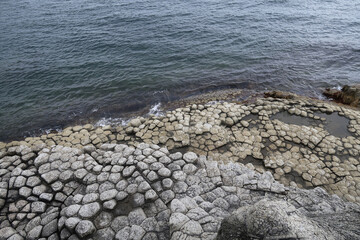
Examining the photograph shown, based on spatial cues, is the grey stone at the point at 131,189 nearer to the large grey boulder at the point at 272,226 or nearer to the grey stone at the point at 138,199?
the grey stone at the point at 138,199

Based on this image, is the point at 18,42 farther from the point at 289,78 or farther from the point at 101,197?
the point at 289,78

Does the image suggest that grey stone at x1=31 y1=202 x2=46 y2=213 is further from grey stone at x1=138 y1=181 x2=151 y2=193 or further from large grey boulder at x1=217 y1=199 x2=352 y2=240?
large grey boulder at x1=217 y1=199 x2=352 y2=240

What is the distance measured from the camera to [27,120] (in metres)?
10.3

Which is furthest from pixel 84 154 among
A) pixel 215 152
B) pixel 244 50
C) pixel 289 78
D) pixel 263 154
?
pixel 244 50

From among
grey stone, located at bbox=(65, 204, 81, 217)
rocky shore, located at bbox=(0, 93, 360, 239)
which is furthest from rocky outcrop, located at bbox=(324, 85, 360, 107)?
grey stone, located at bbox=(65, 204, 81, 217)

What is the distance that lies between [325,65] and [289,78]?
11.9 ft

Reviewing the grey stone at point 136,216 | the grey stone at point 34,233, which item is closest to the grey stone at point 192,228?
the grey stone at point 136,216

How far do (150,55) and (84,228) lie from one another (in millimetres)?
12972

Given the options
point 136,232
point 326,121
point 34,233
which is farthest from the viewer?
point 326,121

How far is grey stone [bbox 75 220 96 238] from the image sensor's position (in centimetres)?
429

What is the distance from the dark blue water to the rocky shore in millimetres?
3496

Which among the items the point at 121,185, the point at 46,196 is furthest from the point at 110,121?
the point at 121,185

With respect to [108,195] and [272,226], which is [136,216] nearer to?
[108,195]

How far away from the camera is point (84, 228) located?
4332 mm
